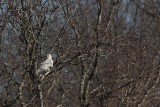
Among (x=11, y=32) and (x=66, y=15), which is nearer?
(x=66, y=15)

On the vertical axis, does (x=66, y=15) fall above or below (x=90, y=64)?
above

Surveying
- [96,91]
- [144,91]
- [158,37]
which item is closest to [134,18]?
[158,37]

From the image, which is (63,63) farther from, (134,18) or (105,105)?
(134,18)

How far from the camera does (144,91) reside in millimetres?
16031

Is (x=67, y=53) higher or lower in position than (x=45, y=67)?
higher

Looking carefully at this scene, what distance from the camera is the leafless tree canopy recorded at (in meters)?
10.9

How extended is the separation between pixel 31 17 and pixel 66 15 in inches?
39.3

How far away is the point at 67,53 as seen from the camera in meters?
11.9

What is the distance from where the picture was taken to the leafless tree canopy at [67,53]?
10.9m

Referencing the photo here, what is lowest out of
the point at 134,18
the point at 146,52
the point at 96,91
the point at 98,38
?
the point at 96,91

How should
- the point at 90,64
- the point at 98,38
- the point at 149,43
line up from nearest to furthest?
the point at 98,38 → the point at 90,64 → the point at 149,43

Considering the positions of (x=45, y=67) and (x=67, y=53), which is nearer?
(x=45, y=67)

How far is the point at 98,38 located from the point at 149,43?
631cm

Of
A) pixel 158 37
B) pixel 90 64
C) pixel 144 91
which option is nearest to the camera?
pixel 90 64
